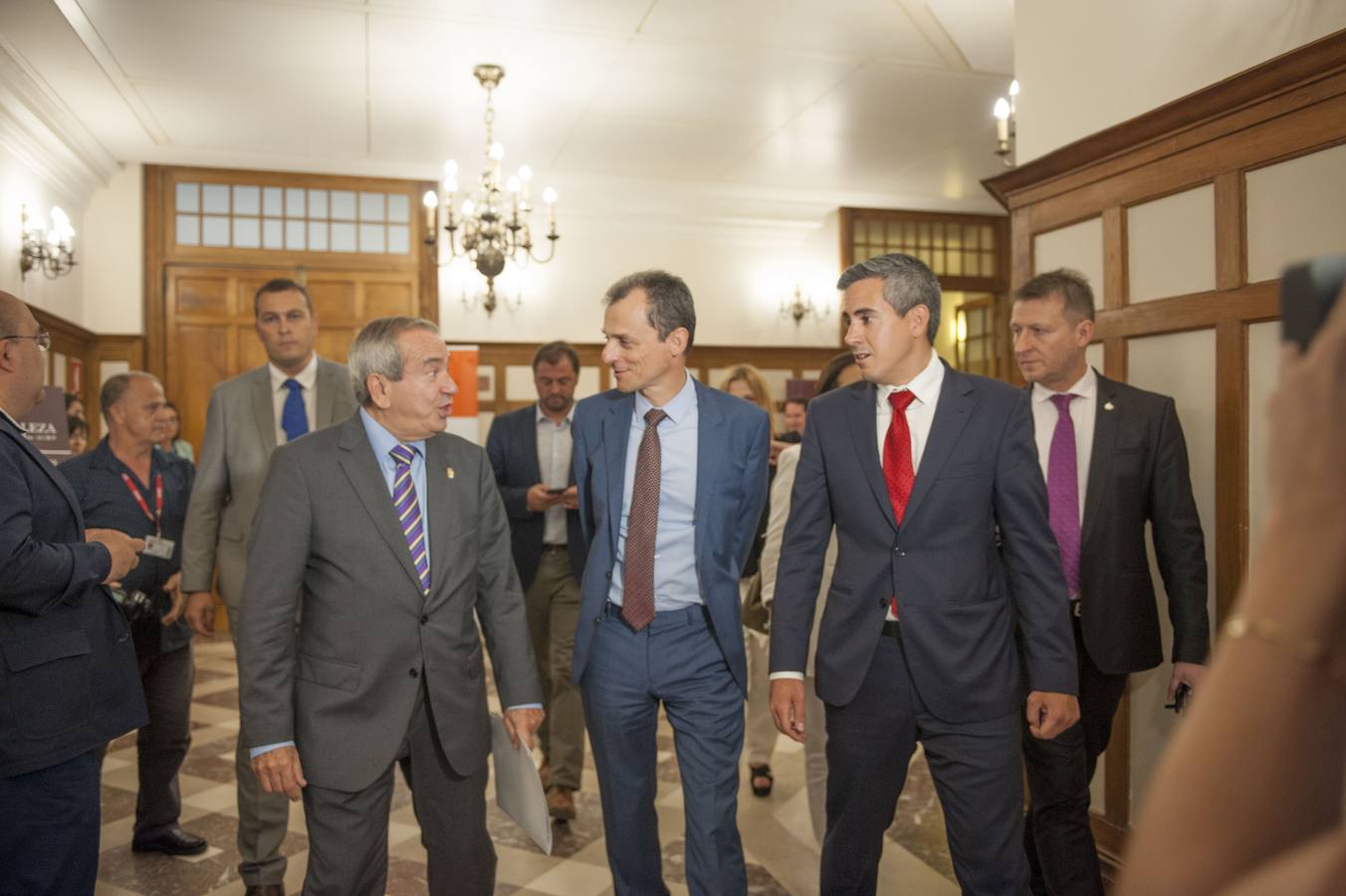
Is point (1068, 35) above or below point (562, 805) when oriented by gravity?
above

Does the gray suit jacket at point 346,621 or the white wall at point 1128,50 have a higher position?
the white wall at point 1128,50

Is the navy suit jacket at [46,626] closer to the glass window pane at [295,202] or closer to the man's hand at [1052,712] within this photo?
the man's hand at [1052,712]

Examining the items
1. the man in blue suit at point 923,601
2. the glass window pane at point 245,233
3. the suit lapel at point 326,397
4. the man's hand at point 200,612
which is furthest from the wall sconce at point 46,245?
the man in blue suit at point 923,601

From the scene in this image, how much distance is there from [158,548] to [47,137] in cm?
524

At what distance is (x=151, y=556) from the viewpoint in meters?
3.70

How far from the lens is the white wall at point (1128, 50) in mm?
2861

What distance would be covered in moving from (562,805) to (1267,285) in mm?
3189

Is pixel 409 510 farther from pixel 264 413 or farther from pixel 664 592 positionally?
pixel 264 413

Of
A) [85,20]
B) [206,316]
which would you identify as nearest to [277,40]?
[85,20]

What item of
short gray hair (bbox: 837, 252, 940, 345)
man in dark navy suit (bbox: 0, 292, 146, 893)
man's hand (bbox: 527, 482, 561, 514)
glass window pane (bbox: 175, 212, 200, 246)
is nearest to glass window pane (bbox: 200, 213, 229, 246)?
glass window pane (bbox: 175, 212, 200, 246)

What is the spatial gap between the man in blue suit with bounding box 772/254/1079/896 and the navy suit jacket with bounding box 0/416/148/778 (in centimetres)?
169

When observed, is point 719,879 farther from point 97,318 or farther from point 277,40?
point 97,318

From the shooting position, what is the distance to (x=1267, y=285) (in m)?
2.88

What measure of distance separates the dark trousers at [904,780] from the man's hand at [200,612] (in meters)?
2.16
